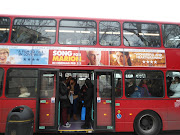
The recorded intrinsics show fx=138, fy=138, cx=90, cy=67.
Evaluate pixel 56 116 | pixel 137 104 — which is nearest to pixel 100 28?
pixel 137 104

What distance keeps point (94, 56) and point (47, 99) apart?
245cm

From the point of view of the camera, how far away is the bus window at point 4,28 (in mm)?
5363

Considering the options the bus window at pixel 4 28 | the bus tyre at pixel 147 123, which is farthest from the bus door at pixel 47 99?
the bus tyre at pixel 147 123

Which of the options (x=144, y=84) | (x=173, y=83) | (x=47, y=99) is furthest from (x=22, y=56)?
(x=173, y=83)

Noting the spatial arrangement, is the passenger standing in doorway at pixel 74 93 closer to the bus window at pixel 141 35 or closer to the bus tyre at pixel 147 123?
the bus tyre at pixel 147 123

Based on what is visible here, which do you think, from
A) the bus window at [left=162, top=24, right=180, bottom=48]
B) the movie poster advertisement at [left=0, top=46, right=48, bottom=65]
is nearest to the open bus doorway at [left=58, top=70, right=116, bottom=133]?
the movie poster advertisement at [left=0, top=46, right=48, bottom=65]

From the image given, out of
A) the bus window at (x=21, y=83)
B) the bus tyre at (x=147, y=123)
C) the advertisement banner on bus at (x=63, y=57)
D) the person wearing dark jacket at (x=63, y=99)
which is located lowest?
the bus tyre at (x=147, y=123)

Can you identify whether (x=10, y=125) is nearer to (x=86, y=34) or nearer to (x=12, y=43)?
(x=12, y=43)

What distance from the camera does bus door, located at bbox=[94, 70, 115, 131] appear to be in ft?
17.6

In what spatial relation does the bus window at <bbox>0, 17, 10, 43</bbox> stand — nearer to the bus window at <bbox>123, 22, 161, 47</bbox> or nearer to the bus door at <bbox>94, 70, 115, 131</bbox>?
the bus door at <bbox>94, 70, 115, 131</bbox>

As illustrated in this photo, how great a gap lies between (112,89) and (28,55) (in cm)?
349

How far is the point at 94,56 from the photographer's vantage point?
17.9 feet

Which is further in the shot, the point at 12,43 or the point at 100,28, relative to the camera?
the point at 100,28

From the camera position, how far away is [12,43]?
531 centimetres
